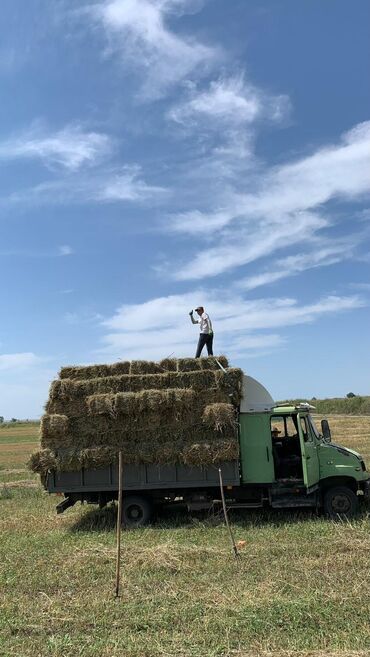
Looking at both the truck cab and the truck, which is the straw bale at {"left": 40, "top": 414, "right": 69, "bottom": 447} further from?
the truck cab

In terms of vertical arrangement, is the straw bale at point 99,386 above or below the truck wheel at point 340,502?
above

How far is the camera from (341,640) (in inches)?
216

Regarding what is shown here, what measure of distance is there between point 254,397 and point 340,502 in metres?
2.68

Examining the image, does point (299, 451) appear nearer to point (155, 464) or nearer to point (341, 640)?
point (155, 464)

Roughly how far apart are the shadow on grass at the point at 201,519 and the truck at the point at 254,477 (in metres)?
0.25

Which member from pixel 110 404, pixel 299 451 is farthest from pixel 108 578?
pixel 299 451

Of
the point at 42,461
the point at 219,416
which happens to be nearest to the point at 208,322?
the point at 219,416

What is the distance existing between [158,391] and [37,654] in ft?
22.3

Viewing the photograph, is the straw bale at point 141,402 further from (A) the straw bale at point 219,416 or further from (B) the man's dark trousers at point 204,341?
(B) the man's dark trousers at point 204,341

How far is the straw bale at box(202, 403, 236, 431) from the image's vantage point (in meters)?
Answer: 11.7

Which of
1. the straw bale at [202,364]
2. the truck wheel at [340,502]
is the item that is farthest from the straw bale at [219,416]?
the truck wheel at [340,502]

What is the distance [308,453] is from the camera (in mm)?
11719

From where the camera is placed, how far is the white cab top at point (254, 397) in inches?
480

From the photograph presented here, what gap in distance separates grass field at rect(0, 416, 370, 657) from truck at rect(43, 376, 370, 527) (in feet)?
1.62
